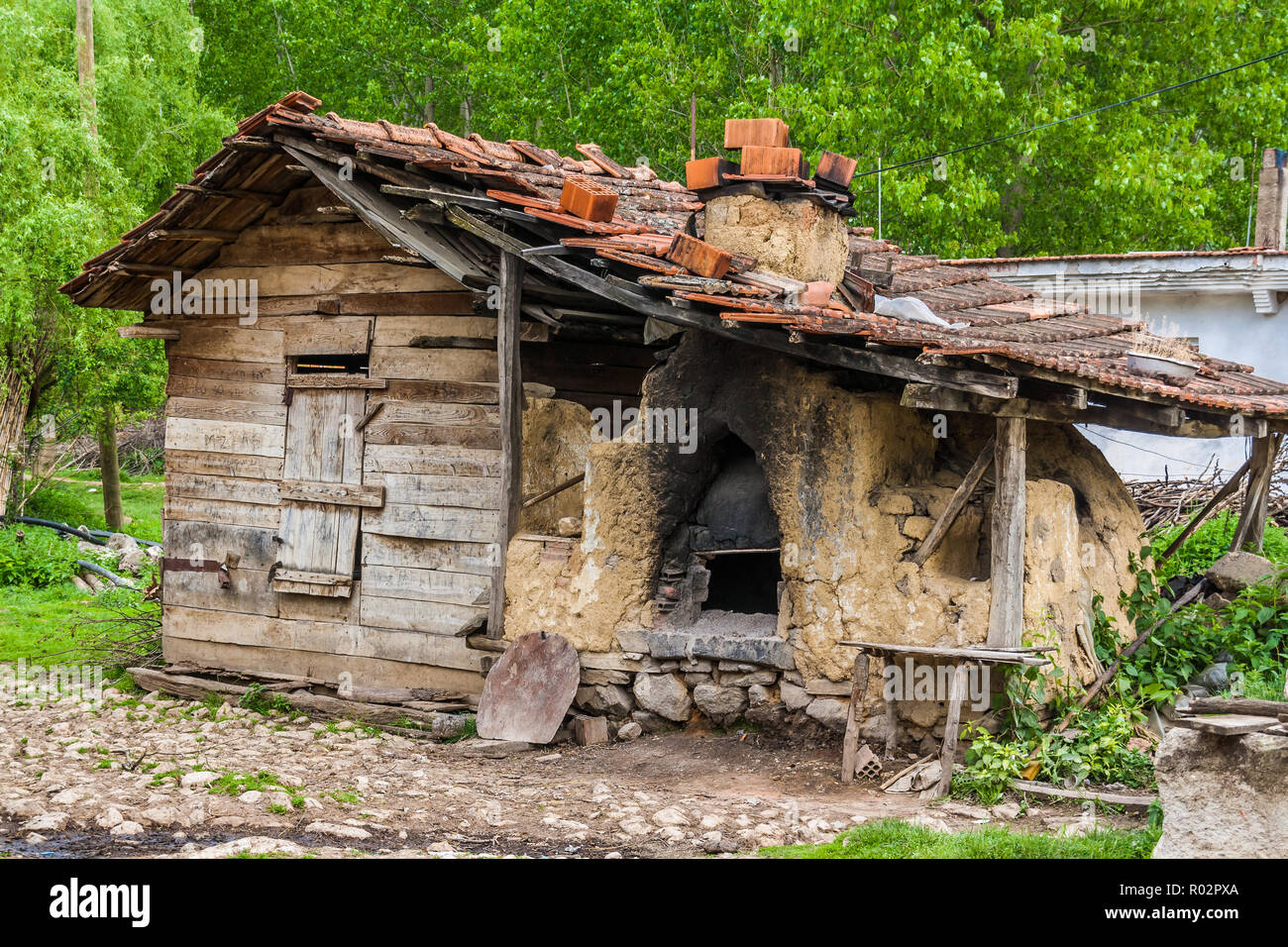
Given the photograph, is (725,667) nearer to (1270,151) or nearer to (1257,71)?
(1270,151)

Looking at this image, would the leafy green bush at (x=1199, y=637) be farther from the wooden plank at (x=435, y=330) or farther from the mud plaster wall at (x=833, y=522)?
the wooden plank at (x=435, y=330)

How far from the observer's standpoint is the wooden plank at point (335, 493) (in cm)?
982

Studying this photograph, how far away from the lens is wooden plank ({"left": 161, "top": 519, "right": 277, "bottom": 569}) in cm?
1045

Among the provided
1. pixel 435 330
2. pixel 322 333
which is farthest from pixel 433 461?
pixel 322 333

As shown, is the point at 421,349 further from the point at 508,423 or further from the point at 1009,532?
the point at 1009,532

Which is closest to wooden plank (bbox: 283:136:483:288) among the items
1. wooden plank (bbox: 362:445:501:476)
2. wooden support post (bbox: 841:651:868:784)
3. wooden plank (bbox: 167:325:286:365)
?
wooden plank (bbox: 362:445:501:476)

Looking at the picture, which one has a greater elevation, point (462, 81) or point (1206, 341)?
point (462, 81)

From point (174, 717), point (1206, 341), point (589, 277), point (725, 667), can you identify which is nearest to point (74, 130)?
point (174, 717)

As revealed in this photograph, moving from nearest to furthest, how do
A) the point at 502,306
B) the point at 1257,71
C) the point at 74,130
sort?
the point at 502,306 → the point at 74,130 → the point at 1257,71

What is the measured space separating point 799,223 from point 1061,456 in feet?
8.09

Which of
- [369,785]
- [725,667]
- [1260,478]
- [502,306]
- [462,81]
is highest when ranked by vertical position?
[462,81]

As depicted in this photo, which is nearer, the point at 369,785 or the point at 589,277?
the point at 369,785

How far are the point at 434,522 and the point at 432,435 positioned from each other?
654 mm

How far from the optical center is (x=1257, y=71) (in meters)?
19.4
